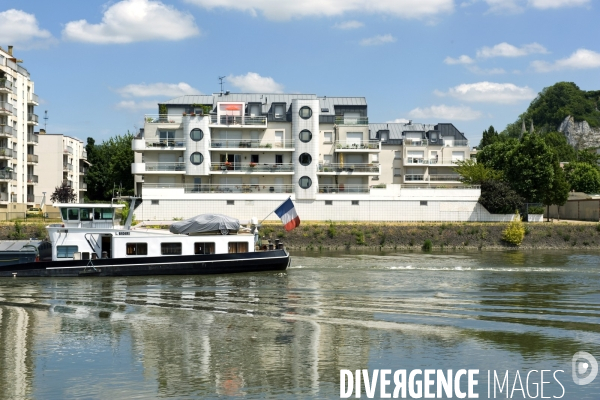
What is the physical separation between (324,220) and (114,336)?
43196mm

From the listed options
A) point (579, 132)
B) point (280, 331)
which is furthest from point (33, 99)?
point (579, 132)

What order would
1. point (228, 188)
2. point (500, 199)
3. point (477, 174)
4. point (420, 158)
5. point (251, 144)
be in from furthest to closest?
point (420, 158)
point (251, 144)
point (477, 174)
point (228, 188)
point (500, 199)

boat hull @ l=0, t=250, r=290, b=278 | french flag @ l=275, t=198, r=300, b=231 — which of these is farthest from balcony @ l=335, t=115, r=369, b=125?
boat hull @ l=0, t=250, r=290, b=278

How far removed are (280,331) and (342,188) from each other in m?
45.8

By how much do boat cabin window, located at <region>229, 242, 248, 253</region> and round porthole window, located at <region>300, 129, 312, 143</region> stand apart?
103 feet

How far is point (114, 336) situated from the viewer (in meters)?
22.2

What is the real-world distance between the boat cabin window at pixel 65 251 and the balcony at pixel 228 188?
29.8 meters

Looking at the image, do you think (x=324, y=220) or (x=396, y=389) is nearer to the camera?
(x=396, y=389)

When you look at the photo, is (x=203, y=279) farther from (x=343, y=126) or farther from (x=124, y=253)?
(x=343, y=126)

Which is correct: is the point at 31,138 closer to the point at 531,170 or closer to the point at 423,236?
the point at 423,236

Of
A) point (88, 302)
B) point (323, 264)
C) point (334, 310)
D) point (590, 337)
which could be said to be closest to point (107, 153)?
point (323, 264)

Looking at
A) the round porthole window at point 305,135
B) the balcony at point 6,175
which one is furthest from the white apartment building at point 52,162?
the round porthole window at point 305,135

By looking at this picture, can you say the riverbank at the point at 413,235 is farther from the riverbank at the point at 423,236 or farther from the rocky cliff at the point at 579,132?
the rocky cliff at the point at 579,132

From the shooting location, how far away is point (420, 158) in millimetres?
87562
